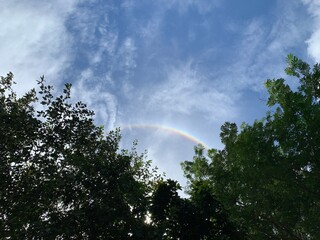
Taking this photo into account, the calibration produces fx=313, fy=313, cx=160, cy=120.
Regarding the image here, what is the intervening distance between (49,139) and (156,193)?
6.40m

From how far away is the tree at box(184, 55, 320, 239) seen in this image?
15734mm

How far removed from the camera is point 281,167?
16047 mm

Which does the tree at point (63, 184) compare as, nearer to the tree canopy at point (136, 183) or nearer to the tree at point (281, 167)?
the tree canopy at point (136, 183)

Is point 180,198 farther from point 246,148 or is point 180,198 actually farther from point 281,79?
point 281,79

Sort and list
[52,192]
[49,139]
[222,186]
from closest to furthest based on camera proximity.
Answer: [52,192]
[49,139]
[222,186]

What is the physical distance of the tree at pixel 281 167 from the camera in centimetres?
1573

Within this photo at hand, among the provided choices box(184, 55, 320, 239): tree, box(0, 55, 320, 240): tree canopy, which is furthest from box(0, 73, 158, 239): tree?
box(184, 55, 320, 239): tree

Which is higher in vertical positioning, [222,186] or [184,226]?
[222,186]

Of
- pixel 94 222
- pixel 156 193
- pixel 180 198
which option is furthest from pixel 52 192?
pixel 180 198

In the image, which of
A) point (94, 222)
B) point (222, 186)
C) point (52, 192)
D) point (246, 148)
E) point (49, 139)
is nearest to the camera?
point (94, 222)

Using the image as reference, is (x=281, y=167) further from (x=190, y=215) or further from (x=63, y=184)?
(x=63, y=184)

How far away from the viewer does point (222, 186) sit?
20734 mm

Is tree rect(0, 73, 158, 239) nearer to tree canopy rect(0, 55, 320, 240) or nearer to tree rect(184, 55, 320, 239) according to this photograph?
tree canopy rect(0, 55, 320, 240)

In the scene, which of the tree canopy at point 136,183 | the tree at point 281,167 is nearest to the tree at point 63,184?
the tree canopy at point 136,183
